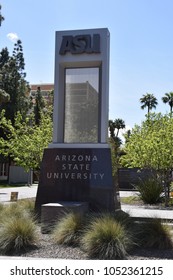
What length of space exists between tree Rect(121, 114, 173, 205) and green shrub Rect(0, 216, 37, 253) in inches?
432

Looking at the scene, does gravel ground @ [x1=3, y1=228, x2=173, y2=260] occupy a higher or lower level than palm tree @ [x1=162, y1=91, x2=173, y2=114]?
lower

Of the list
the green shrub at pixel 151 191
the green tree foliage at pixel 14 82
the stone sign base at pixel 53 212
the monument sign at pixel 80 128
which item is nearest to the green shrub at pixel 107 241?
the stone sign base at pixel 53 212

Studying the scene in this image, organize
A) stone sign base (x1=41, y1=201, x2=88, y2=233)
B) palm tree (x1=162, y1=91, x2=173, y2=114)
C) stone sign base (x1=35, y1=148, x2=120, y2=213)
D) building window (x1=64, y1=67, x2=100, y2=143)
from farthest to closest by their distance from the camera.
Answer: palm tree (x1=162, y1=91, x2=173, y2=114)
building window (x1=64, y1=67, x2=100, y2=143)
stone sign base (x1=35, y1=148, x2=120, y2=213)
stone sign base (x1=41, y1=201, x2=88, y2=233)

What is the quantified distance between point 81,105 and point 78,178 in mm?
2372

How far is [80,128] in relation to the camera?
11.7m

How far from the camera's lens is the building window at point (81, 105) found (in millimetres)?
11578

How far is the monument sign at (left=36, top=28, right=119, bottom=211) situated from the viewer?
10.5 metres

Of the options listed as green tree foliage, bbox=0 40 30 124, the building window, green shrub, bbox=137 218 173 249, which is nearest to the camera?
green shrub, bbox=137 218 173 249

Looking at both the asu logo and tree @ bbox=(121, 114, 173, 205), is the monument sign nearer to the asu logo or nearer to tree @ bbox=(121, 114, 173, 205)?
the asu logo

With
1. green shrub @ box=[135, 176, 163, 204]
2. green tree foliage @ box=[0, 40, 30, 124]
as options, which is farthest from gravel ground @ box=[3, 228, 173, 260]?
green tree foliage @ box=[0, 40, 30, 124]

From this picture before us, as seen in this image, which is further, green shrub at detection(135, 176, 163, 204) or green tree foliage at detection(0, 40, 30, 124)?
green tree foliage at detection(0, 40, 30, 124)

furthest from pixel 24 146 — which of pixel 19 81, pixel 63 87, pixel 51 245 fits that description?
pixel 19 81

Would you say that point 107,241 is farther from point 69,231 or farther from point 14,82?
point 14,82

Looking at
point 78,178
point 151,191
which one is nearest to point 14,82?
point 151,191
